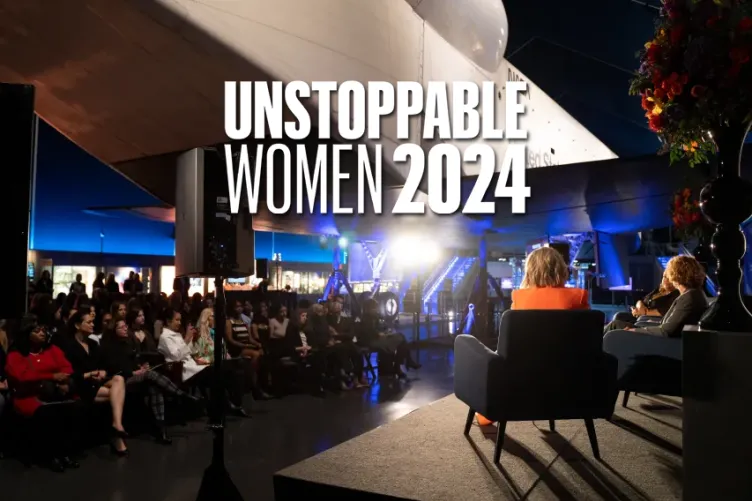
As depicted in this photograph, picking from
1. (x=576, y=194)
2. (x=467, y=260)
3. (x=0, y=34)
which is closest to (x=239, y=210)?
(x=0, y=34)

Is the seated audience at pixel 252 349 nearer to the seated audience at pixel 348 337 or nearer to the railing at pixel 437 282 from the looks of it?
the seated audience at pixel 348 337

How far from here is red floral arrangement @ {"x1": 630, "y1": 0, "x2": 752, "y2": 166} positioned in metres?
1.71

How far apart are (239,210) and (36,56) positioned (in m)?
2.91

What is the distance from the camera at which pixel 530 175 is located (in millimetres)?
7473

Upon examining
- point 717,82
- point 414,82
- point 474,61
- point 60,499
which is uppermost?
point 474,61

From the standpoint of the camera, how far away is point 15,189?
1503 mm

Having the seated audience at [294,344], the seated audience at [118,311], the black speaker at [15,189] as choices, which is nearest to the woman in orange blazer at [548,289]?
the black speaker at [15,189]

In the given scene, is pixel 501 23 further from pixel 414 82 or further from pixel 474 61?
pixel 414 82

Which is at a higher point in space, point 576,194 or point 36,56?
point 36,56

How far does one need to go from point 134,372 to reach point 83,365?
0.44 metres

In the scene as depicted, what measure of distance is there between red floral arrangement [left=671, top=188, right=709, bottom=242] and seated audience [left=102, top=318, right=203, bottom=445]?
4274 mm

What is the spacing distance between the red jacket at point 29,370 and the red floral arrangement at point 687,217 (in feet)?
14.8
